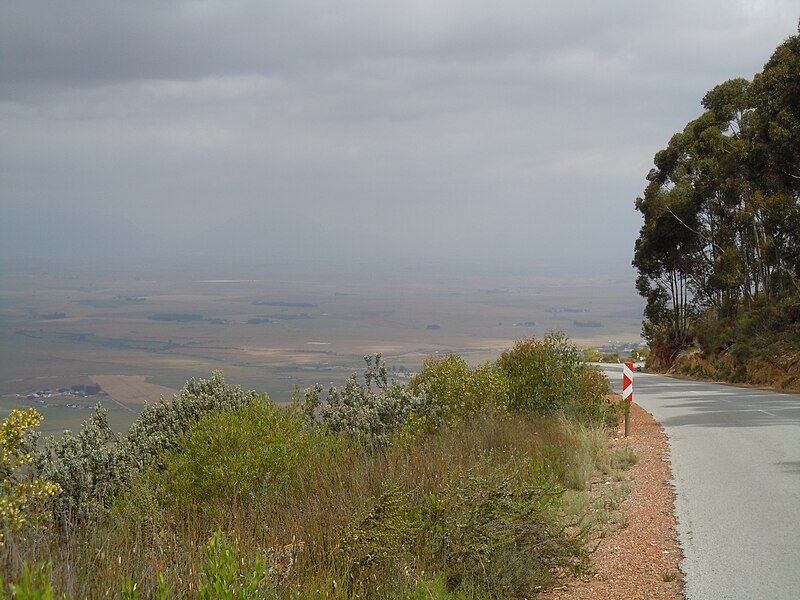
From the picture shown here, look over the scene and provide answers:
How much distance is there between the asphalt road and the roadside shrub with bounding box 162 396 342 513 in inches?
169

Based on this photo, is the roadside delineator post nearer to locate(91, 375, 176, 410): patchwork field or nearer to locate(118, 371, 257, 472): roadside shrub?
locate(118, 371, 257, 472): roadside shrub

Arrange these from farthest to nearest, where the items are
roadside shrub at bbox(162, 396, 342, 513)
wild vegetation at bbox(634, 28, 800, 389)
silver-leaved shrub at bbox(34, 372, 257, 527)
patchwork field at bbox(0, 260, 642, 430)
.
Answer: patchwork field at bbox(0, 260, 642, 430)
wild vegetation at bbox(634, 28, 800, 389)
silver-leaved shrub at bbox(34, 372, 257, 527)
roadside shrub at bbox(162, 396, 342, 513)

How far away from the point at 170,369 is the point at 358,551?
136 feet

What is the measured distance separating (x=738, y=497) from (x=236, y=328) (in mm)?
83687

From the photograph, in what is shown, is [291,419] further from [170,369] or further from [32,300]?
[32,300]

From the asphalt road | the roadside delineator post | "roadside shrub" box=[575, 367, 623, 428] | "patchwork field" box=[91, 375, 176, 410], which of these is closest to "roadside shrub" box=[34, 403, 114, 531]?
the asphalt road

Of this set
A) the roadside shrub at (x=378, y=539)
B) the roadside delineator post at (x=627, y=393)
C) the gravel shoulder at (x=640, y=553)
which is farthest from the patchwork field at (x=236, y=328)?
the roadside shrub at (x=378, y=539)

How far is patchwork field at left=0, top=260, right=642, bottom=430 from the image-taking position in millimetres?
39750

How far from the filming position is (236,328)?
92.6m

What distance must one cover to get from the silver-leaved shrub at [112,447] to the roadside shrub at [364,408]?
3.64ft

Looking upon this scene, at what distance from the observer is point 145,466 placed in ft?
38.5

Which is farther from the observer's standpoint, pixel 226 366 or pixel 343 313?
pixel 343 313

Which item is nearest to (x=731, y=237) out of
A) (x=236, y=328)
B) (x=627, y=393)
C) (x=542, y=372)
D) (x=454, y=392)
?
(x=627, y=393)

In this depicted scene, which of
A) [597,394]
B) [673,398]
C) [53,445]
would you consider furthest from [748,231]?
[53,445]
